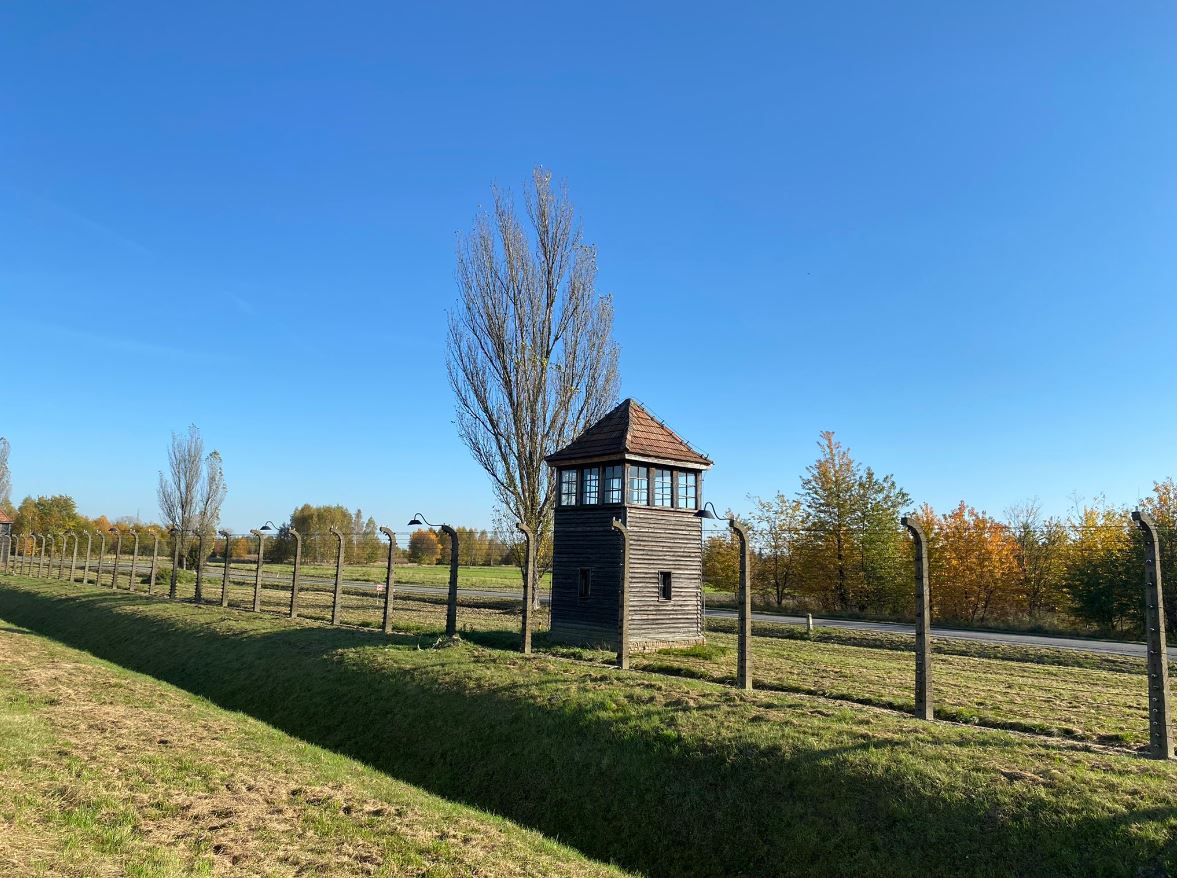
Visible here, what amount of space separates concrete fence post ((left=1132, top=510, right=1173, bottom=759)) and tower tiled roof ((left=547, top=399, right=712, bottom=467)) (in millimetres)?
11542

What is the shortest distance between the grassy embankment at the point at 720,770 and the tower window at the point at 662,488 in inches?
238

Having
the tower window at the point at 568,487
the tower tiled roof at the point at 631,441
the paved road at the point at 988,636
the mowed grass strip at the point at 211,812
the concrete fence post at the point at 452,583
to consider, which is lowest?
the paved road at the point at 988,636

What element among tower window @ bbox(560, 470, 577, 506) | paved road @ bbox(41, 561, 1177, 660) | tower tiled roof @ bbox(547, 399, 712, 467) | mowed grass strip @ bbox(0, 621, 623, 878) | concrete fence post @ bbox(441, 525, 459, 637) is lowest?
paved road @ bbox(41, 561, 1177, 660)

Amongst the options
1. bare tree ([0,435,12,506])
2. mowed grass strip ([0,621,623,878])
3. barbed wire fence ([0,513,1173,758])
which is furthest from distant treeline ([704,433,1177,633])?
bare tree ([0,435,12,506])

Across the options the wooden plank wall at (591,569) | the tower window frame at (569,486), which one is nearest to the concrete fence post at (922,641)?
the wooden plank wall at (591,569)

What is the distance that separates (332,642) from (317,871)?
1218 centimetres

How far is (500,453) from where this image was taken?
2769 centimetres

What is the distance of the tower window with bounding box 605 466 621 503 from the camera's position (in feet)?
62.9

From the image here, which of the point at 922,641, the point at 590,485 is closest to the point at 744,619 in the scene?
the point at 922,641

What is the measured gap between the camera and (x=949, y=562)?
34875 millimetres

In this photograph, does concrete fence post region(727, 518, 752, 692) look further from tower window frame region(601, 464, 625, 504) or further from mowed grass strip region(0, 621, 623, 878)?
tower window frame region(601, 464, 625, 504)

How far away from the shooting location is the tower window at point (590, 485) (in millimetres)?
19875

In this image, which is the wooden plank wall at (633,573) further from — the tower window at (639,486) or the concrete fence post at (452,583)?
the concrete fence post at (452,583)

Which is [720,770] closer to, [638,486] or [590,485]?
[638,486]
